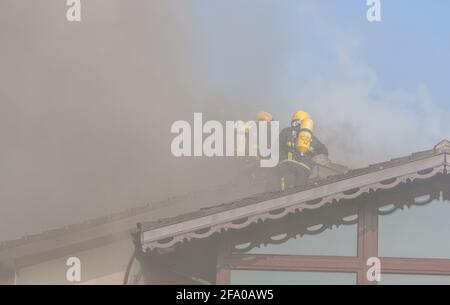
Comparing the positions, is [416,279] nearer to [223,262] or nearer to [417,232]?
[417,232]

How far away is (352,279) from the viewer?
965 centimetres

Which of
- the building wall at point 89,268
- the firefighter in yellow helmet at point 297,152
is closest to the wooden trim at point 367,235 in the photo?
the firefighter in yellow helmet at point 297,152

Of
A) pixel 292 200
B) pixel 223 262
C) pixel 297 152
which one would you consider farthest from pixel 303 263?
pixel 297 152

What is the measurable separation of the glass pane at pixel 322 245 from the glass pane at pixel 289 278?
18 cm

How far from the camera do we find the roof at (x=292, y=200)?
31.1ft

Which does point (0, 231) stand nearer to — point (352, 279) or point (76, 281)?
point (76, 281)

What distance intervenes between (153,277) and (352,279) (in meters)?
1.73

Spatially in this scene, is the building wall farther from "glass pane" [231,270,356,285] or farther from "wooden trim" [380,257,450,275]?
"wooden trim" [380,257,450,275]

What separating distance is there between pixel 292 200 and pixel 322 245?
464 mm

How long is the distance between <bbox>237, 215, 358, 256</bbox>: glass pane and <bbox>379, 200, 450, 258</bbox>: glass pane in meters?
0.26

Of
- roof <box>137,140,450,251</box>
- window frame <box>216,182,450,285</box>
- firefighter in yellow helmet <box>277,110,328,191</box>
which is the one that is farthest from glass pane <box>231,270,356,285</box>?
firefighter in yellow helmet <box>277,110,328,191</box>

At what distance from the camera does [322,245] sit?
9.77 m

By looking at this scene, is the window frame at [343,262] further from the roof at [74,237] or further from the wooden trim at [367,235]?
the roof at [74,237]
